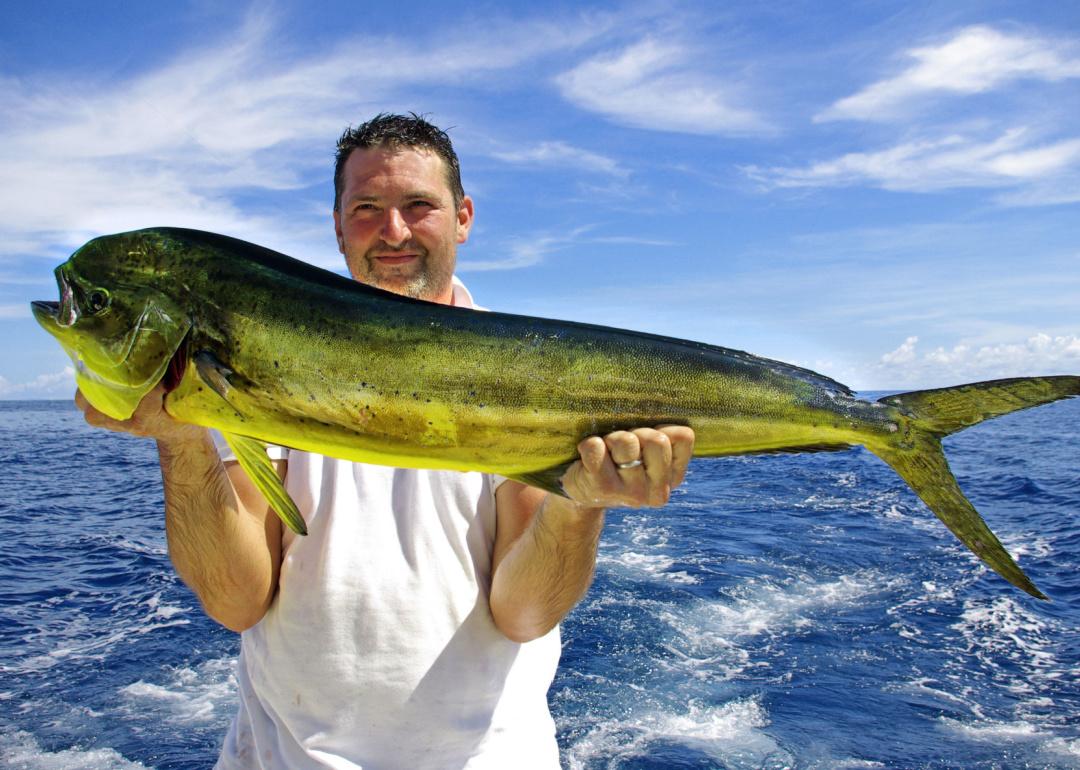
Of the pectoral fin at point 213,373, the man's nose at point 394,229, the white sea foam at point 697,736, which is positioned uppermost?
the man's nose at point 394,229

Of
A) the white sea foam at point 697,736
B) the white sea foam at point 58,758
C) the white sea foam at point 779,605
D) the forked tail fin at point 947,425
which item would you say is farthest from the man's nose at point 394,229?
the white sea foam at point 779,605

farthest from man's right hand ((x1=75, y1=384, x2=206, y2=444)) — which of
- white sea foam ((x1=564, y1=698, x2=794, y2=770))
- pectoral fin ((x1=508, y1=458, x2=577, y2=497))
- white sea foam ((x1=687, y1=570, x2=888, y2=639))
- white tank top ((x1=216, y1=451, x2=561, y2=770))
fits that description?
white sea foam ((x1=687, y1=570, x2=888, y2=639))

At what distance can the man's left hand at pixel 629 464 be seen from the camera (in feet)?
7.00

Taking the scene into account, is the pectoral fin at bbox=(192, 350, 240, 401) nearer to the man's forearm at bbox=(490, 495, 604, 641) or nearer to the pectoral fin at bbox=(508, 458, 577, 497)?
the pectoral fin at bbox=(508, 458, 577, 497)

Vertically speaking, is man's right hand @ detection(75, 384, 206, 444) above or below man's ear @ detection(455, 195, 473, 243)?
below

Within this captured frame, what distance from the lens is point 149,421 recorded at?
2.16 meters

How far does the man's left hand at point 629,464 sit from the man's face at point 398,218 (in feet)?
3.95

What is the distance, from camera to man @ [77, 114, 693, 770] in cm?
246

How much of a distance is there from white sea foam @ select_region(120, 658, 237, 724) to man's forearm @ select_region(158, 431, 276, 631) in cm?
478

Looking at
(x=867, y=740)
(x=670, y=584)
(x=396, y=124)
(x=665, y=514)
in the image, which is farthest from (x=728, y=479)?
(x=396, y=124)

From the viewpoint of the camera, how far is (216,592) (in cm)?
251

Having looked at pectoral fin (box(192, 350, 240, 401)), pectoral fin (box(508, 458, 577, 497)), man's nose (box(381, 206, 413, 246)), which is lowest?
pectoral fin (box(508, 458, 577, 497))

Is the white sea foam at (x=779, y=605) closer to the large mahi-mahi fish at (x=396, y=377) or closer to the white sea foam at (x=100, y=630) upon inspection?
the white sea foam at (x=100, y=630)

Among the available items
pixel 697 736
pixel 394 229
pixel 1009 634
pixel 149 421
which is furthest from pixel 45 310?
pixel 1009 634
